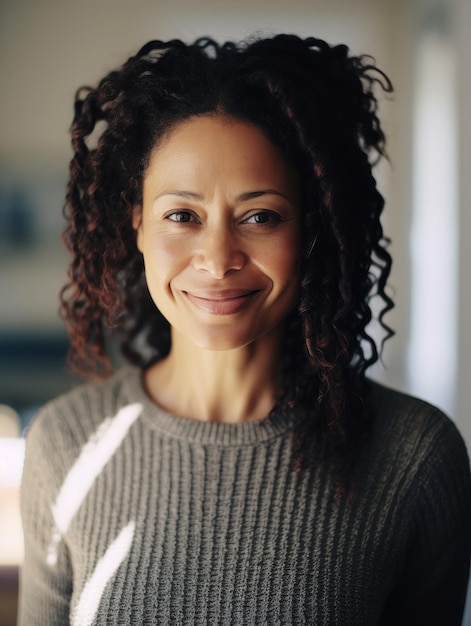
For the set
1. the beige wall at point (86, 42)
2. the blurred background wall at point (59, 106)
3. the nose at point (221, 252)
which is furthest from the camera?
the beige wall at point (86, 42)

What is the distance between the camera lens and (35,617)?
48.2 inches

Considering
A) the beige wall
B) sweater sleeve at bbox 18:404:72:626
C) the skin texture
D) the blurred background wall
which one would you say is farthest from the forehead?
the beige wall

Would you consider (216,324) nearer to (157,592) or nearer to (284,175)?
(284,175)

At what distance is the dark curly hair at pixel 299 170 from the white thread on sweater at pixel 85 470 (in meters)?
0.21

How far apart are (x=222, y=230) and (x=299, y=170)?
0.16 metres

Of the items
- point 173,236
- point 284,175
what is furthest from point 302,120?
Answer: point 173,236

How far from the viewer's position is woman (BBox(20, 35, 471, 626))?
1062 mm

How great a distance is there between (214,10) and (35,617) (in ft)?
10.5

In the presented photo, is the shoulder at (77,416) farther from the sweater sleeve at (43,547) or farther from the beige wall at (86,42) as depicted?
the beige wall at (86,42)

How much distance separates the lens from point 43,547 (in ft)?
4.01

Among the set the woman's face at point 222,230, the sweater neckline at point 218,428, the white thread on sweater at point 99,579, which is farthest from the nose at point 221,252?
the white thread on sweater at point 99,579

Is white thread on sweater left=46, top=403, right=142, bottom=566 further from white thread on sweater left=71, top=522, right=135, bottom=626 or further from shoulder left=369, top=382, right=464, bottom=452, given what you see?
shoulder left=369, top=382, right=464, bottom=452

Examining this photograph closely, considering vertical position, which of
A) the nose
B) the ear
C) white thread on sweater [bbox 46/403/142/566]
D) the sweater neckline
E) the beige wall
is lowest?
white thread on sweater [bbox 46/403/142/566]

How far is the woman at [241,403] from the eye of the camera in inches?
41.8
